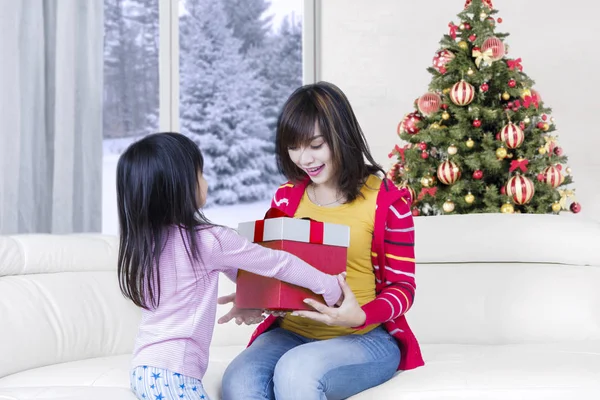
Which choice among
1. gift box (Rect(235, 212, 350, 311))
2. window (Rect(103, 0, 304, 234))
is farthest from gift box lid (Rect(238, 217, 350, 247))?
window (Rect(103, 0, 304, 234))

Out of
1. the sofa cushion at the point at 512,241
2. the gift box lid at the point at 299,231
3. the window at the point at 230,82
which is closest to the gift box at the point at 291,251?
the gift box lid at the point at 299,231

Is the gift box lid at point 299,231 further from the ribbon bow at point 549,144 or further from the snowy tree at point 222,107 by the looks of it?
the snowy tree at point 222,107

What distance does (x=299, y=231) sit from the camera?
1478 mm

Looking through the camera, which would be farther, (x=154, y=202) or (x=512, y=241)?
(x=512, y=241)

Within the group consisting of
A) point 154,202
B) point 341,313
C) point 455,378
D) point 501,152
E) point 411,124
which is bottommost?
point 455,378

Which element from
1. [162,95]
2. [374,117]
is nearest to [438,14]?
[374,117]

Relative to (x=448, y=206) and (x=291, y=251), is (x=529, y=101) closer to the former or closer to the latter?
(x=448, y=206)

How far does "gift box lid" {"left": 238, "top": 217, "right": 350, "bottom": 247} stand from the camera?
1.47 m

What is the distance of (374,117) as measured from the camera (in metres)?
4.38

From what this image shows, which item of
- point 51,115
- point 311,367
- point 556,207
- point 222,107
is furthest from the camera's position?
point 222,107

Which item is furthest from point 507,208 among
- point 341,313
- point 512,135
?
point 341,313

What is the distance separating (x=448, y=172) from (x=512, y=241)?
708 millimetres

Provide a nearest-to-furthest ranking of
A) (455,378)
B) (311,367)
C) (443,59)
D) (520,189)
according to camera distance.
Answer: (311,367) < (455,378) < (520,189) < (443,59)

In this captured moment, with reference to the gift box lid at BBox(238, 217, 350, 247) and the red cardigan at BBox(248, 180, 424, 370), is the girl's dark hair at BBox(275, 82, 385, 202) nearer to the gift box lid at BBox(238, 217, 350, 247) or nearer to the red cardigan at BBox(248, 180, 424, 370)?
the red cardigan at BBox(248, 180, 424, 370)
